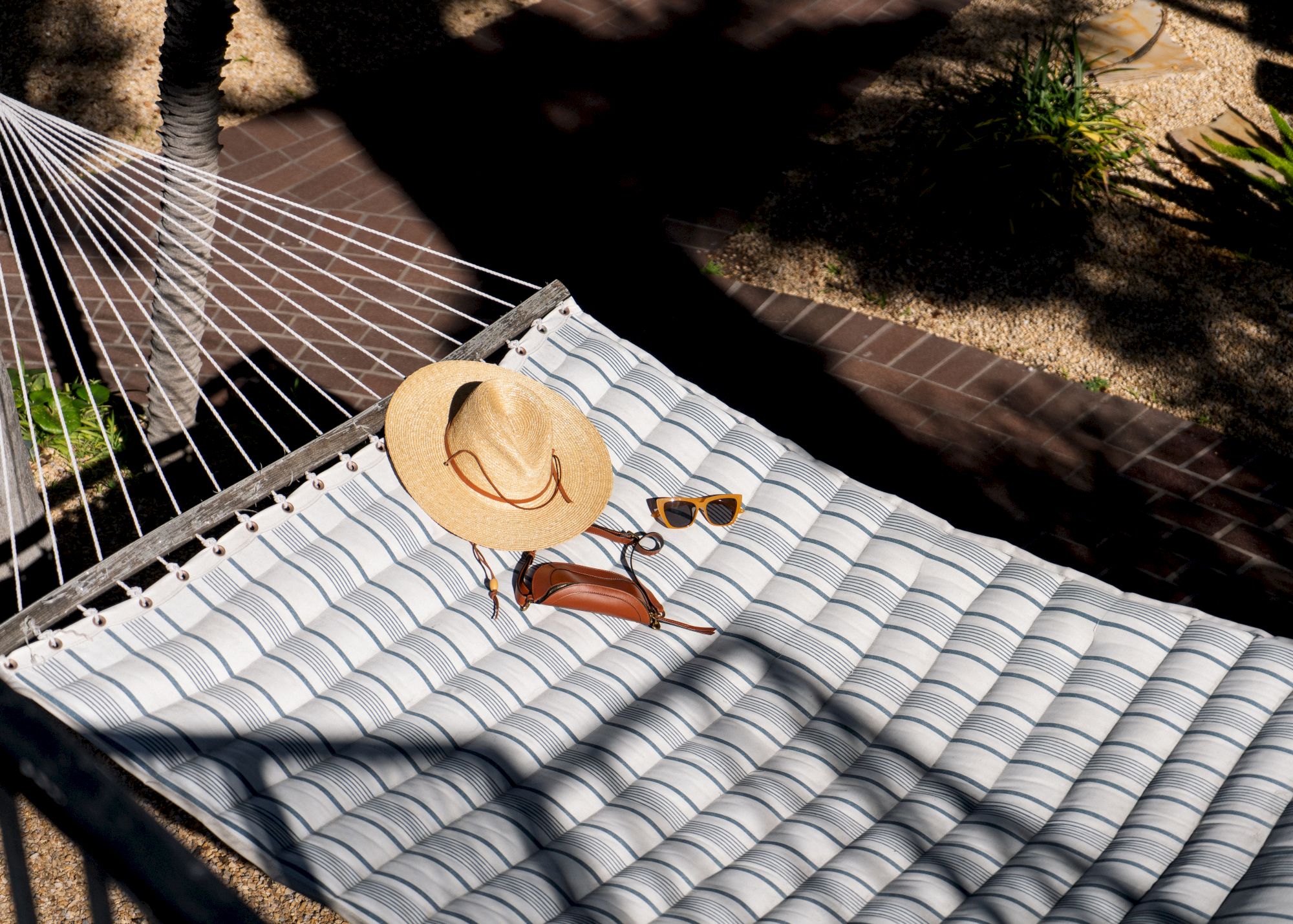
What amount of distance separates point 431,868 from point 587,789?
0.35 metres

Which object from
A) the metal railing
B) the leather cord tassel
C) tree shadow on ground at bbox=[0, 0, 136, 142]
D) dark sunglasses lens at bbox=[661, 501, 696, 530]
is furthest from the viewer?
tree shadow on ground at bbox=[0, 0, 136, 142]

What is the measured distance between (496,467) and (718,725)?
79 cm

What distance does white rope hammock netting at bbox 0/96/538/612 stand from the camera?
3424 millimetres

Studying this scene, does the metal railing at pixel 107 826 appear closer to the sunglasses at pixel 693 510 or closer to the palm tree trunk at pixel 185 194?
the sunglasses at pixel 693 510

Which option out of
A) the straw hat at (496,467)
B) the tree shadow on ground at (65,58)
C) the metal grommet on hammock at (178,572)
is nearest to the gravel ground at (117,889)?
the metal grommet on hammock at (178,572)

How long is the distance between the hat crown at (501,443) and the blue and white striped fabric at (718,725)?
168 mm

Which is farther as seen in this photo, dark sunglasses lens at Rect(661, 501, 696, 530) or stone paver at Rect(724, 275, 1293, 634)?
stone paver at Rect(724, 275, 1293, 634)

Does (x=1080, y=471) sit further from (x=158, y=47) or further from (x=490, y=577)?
(x=158, y=47)

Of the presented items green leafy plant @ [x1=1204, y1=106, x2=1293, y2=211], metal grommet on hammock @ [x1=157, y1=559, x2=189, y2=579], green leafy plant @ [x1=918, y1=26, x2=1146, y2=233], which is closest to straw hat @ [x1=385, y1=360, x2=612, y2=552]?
metal grommet on hammock @ [x1=157, y1=559, x2=189, y2=579]

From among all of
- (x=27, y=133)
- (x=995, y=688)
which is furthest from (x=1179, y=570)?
(x=27, y=133)

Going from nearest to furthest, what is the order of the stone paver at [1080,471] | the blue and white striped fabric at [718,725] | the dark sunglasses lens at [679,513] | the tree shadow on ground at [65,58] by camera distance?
the blue and white striped fabric at [718,725], the dark sunglasses lens at [679,513], the stone paver at [1080,471], the tree shadow on ground at [65,58]

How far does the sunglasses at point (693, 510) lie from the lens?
2793 mm

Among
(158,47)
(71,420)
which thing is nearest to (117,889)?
(71,420)

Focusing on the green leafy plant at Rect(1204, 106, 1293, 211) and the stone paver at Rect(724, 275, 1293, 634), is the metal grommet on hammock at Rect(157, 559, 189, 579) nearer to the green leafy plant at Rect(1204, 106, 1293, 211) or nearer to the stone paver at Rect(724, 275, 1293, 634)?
the stone paver at Rect(724, 275, 1293, 634)
